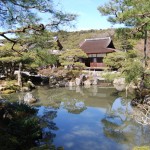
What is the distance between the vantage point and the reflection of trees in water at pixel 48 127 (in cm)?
700

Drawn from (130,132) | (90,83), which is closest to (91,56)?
(90,83)

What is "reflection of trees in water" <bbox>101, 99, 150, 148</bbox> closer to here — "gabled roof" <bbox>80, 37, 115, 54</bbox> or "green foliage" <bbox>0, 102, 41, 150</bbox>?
"green foliage" <bbox>0, 102, 41, 150</bbox>

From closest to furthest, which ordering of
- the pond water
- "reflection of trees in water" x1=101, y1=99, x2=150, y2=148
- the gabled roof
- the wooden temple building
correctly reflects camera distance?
the pond water < "reflection of trees in water" x1=101, y1=99, x2=150, y2=148 < the wooden temple building < the gabled roof

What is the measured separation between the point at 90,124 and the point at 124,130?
1.41 m

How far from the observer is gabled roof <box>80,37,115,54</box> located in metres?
27.0

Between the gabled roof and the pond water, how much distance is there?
12575 millimetres

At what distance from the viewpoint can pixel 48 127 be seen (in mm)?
8703

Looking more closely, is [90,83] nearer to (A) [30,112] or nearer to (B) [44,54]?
(A) [30,112]

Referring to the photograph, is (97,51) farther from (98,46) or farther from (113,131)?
(113,131)

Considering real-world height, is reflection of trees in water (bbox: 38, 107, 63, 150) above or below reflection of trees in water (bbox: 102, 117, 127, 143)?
above

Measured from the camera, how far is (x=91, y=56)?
2797 cm

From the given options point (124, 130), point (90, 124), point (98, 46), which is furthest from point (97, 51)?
point (124, 130)

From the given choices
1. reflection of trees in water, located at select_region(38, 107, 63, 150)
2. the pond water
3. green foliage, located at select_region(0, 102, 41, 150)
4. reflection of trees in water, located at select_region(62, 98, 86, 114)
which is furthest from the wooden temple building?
green foliage, located at select_region(0, 102, 41, 150)

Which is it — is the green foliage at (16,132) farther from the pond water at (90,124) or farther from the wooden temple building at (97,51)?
the wooden temple building at (97,51)
